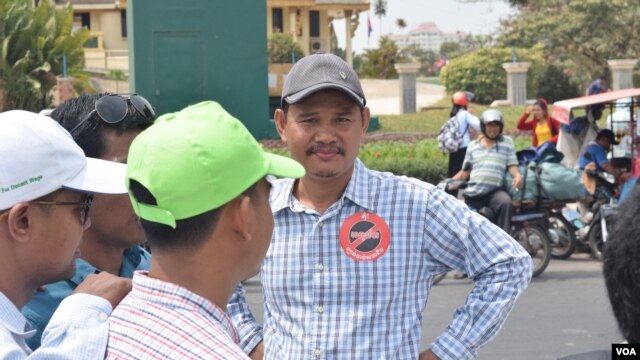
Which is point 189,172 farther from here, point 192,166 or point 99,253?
point 99,253

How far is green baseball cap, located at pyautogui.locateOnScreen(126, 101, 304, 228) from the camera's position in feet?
6.51

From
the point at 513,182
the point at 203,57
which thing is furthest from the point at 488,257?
the point at 203,57

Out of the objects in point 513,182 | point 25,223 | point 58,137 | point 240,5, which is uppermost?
point 240,5

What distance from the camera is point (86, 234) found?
118 inches

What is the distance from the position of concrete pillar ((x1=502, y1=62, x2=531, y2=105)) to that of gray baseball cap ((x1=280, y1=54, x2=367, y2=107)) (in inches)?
1205

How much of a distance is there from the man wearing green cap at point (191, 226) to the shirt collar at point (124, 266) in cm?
79

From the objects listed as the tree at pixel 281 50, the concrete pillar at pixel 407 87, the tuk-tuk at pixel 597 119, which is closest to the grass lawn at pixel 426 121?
the concrete pillar at pixel 407 87

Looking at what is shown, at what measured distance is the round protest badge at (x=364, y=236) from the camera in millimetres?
3217

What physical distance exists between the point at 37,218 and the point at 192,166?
2.03ft

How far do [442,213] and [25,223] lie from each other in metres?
1.35

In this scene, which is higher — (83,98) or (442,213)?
(83,98)

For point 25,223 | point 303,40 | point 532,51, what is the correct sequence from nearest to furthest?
point 25,223, point 532,51, point 303,40

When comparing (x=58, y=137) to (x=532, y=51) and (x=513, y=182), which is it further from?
(x=532, y=51)

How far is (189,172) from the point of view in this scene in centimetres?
198
